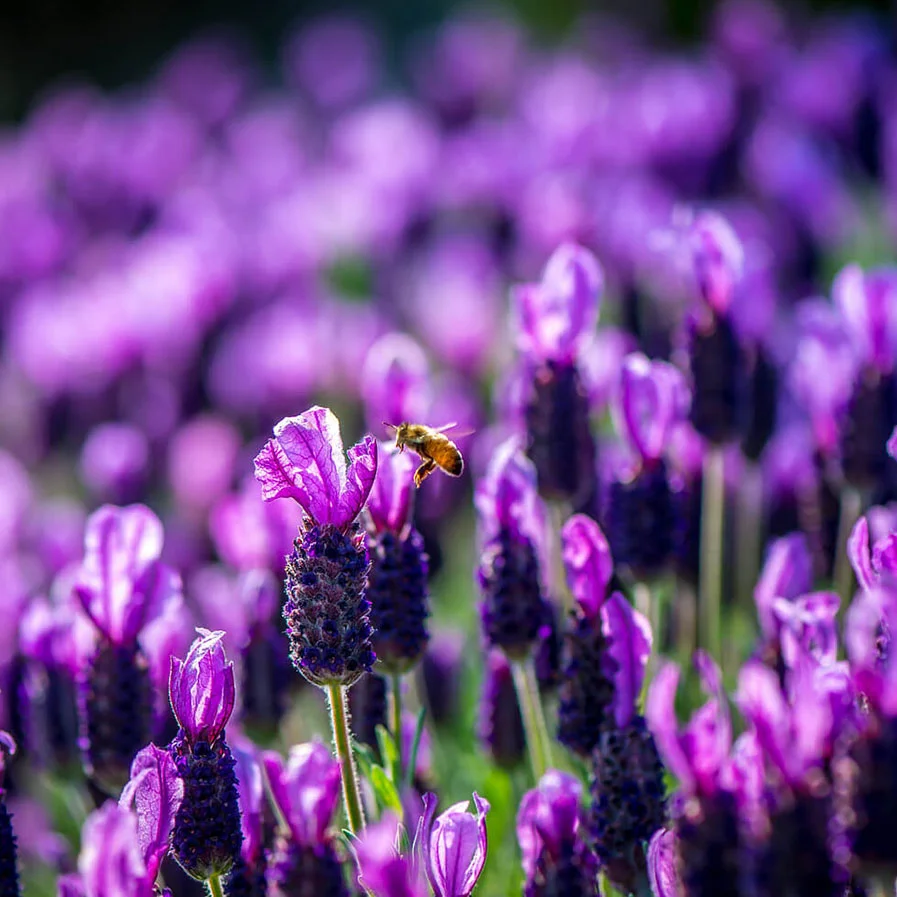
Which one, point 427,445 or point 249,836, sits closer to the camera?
point 249,836

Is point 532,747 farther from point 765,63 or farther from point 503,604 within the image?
point 765,63

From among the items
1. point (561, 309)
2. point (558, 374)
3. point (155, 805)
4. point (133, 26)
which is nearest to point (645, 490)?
point (558, 374)

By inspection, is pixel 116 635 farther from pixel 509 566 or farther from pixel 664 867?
pixel 664 867

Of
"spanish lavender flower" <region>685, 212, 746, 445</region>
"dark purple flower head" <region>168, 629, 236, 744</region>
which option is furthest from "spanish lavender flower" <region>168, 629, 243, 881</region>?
"spanish lavender flower" <region>685, 212, 746, 445</region>

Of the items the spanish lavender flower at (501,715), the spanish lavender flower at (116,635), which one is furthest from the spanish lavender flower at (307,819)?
Answer: the spanish lavender flower at (501,715)

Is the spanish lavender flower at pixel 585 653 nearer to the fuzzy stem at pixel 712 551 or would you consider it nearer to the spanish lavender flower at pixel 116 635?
the spanish lavender flower at pixel 116 635

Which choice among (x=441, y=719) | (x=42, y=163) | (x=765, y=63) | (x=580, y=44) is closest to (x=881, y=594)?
(x=441, y=719)
